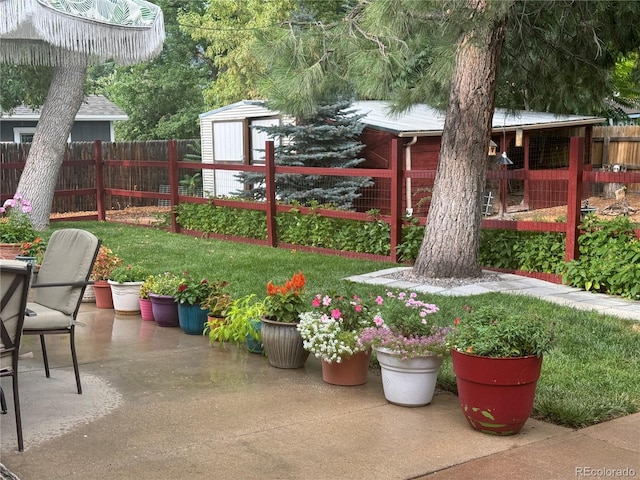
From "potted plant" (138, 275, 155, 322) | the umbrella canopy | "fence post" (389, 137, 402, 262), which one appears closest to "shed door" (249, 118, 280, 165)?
the umbrella canopy

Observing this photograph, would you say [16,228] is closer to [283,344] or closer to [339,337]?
[283,344]

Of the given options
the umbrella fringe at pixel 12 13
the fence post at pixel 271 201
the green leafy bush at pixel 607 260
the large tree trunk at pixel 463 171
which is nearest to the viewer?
the green leafy bush at pixel 607 260

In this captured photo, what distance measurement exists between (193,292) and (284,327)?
1.42 m

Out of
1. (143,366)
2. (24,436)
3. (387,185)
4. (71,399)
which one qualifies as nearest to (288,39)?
(143,366)

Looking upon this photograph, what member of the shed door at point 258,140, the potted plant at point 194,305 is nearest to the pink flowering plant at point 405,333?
the potted plant at point 194,305

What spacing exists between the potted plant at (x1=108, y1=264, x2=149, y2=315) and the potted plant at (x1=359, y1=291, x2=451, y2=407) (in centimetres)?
325

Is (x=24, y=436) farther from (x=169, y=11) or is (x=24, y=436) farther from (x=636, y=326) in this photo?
(x=169, y=11)

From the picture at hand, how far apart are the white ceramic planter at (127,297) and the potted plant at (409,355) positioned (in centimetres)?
324

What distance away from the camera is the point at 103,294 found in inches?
307

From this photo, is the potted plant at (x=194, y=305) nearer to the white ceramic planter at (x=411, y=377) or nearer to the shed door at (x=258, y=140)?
the white ceramic planter at (x=411, y=377)

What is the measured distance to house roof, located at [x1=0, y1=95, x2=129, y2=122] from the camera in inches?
939

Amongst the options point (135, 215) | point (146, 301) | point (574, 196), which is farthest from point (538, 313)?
point (135, 215)

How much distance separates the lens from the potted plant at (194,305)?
6.64m

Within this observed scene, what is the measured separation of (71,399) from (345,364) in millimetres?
1708
